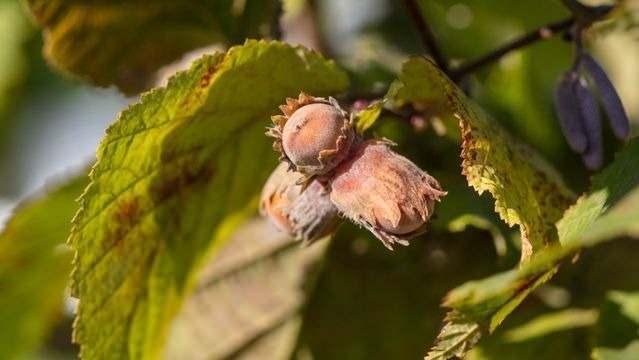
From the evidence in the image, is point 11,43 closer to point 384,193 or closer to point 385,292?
point 385,292

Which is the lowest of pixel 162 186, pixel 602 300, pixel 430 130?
pixel 602 300

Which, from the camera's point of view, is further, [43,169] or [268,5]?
[43,169]

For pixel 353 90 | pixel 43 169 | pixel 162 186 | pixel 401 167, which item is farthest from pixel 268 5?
pixel 43 169

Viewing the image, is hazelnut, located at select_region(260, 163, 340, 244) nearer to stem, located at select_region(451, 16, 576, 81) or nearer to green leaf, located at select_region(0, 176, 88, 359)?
stem, located at select_region(451, 16, 576, 81)

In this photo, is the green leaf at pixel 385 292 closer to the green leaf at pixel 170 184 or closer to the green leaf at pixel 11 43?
the green leaf at pixel 170 184

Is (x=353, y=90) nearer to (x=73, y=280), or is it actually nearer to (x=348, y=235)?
(x=348, y=235)

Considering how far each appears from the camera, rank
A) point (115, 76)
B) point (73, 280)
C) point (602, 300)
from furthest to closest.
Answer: point (115, 76) < point (602, 300) < point (73, 280)

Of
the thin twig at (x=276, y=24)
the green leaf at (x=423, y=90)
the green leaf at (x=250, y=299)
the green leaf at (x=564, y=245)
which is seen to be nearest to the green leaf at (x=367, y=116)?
the green leaf at (x=423, y=90)

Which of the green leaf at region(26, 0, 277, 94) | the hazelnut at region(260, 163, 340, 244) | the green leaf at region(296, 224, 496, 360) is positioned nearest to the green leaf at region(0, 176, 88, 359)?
the green leaf at region(26, 0, 277, 94)
